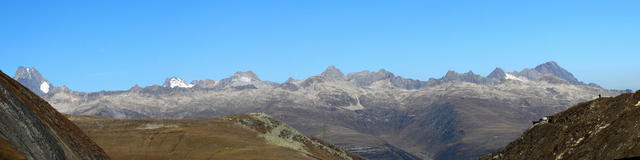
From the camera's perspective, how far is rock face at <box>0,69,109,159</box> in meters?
56.4

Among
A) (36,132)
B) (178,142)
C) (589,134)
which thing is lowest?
(589,134)

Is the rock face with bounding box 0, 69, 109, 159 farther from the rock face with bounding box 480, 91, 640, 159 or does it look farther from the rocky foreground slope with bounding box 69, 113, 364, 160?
the rock face with bounding box 480, 91, 640, 159

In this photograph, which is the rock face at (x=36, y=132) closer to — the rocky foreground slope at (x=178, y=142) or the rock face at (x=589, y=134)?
the rocky foreground slope at (x=178, y=142)

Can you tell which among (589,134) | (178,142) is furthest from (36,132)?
(178,142)

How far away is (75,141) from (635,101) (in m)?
78.2

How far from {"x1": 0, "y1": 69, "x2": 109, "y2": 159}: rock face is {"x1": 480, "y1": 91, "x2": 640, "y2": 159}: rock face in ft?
196

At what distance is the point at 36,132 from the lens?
6519cm

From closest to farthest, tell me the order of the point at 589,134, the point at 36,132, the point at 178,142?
1. the point at 36,132
2. the point at 589,134
3. the point at 178,142

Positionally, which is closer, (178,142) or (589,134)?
(589,134)

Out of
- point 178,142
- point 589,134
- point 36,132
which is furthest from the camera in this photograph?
point 178,142

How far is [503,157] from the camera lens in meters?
106

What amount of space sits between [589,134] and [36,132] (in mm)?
67496

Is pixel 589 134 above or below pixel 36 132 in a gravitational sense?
below

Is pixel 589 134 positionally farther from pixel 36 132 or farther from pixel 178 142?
pixel 178 142
